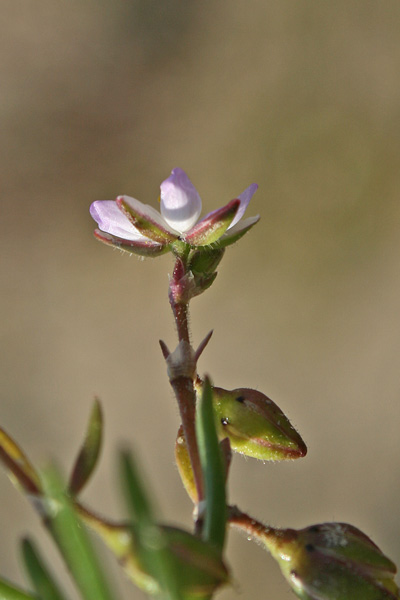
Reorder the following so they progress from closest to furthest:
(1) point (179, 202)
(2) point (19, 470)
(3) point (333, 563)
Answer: (2) point (19, 470), (3) point (333, 563), (1) point (179, 202)

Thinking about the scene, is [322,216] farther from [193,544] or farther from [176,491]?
[193,544]

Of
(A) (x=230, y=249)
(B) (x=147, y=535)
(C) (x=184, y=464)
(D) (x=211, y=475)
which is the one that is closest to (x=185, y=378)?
(C) (x=184, y=464)

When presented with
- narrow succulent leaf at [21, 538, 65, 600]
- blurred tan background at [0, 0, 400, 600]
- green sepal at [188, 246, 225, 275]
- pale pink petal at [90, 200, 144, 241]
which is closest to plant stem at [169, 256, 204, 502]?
green sepal at [188, 246, 225, 275]

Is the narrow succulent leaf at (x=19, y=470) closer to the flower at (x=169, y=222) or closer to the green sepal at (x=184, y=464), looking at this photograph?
the green sepal at (x=184, y=464)

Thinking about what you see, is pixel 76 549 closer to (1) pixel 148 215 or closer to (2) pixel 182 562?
(2) pixel 182 562

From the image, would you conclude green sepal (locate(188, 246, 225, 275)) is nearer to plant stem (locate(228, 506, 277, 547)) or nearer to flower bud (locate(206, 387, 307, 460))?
flower bud (locate(206, 387, 307, 460))

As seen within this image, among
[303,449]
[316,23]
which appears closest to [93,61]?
[316,23]

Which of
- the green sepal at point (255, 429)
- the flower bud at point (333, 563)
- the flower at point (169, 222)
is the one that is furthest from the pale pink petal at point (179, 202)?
the flower bud at point (333, 563)
